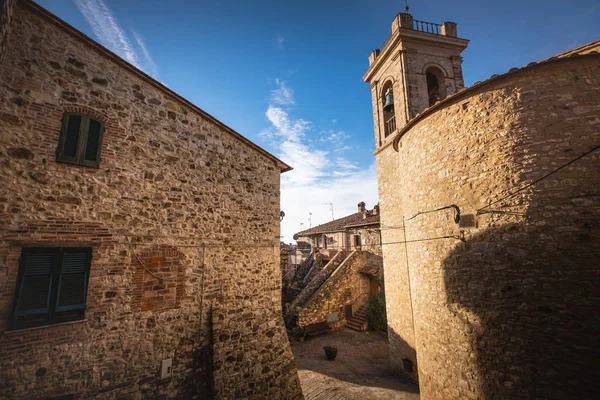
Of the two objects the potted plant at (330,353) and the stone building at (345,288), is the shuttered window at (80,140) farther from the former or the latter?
the stone building at (345,288)

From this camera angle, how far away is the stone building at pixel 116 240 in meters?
4.34

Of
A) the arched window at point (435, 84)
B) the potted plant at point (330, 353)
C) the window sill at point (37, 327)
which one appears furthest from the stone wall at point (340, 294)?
the window sill at point (37, 327)

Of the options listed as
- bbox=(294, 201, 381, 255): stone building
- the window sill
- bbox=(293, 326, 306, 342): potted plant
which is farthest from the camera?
bbox=(294, 201, 381, 255): stone building

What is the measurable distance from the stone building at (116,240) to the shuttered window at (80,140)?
2cm

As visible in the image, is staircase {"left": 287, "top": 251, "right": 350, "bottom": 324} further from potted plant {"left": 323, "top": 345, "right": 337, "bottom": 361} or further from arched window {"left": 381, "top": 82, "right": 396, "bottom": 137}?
arched window {"left": 381, "top": 82, "right": 396, "bottom": 137}

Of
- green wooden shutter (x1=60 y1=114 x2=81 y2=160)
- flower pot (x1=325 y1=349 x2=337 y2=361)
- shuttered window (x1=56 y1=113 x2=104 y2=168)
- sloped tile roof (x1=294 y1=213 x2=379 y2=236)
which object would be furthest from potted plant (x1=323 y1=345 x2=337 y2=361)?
green wooden shutter (x1=60 y1=114 x2=81 y2=160)

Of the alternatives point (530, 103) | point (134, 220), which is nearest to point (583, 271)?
point (530, 103)

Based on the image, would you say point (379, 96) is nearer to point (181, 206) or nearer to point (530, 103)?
point (530, 103)

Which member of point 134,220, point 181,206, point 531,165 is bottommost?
point 134,220

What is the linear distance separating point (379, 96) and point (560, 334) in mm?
11785

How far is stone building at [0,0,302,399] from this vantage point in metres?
4.34

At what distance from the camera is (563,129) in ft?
16.0

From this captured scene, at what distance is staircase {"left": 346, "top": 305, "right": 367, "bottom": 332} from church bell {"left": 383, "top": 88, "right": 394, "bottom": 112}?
41.6ft

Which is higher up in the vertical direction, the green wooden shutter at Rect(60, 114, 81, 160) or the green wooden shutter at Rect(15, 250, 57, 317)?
the green wooden shutter at Rect(60, 114, 81, 160)
